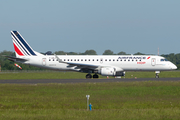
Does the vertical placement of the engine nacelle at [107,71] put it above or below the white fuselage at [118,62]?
below

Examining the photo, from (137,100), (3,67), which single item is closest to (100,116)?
(137,100)

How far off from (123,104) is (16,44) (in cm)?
3368

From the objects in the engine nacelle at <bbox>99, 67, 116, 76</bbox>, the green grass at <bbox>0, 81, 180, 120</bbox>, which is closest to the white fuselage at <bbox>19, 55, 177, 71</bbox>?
the engine nacelle at <bbox>99, 67, 116, 76</bbox>

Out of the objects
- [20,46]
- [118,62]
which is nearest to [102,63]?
[118,62]

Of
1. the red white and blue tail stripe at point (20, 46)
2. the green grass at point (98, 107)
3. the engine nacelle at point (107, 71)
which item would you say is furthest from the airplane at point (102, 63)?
the green grass at point (98, 107)

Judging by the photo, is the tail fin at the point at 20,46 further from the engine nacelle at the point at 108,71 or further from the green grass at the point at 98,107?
the green grass at the point at 98,107

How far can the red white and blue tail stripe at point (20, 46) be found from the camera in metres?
48.3

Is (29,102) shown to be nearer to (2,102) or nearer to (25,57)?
(2,102)

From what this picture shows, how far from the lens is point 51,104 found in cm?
1878

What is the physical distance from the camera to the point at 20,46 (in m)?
48.4

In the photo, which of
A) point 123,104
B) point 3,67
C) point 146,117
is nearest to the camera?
point 146,117

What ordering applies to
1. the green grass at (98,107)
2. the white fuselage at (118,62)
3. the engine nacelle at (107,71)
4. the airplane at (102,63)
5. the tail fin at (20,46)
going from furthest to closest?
the tail fin at (20,46) < the white fuselage at (118,62) < the airplane at (102,63) < the engine nacelle at (107,71) < the green grass at (98,107)

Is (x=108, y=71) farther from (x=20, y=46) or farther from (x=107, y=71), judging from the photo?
(x=20, y=46)

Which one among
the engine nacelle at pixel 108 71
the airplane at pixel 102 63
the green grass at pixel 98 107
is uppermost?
the airplane at pixel 102 63
